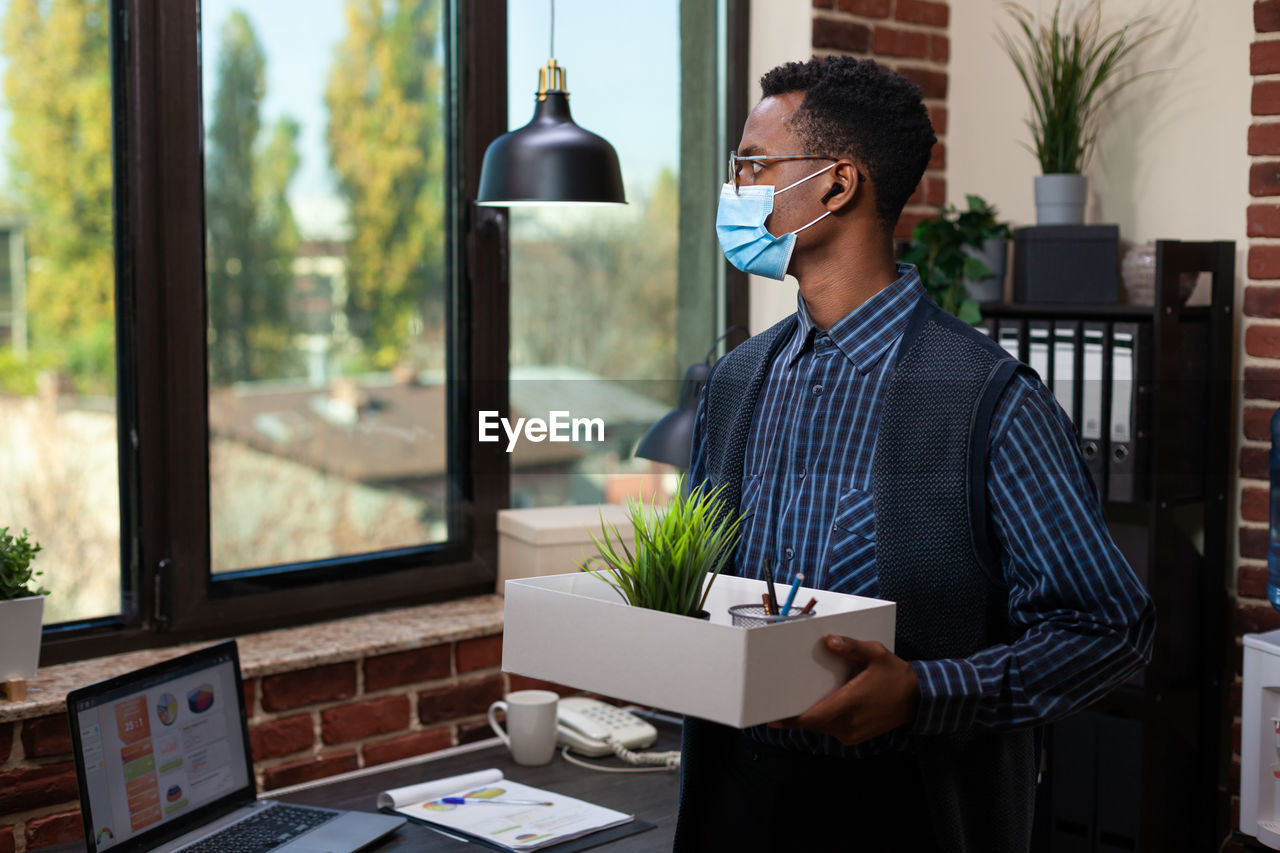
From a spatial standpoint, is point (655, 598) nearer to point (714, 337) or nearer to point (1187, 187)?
point (714, 337)

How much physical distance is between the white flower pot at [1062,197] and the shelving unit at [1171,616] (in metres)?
0.22

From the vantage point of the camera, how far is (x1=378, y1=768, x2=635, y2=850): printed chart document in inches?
69.1

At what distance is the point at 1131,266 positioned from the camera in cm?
268

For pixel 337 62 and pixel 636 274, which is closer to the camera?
pixel 337 62

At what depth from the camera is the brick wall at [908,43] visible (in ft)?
9.29

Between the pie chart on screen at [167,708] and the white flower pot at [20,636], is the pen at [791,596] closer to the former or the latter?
the pie chart on screen at [167,708]

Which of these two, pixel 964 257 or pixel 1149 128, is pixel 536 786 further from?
pixel 1149 128

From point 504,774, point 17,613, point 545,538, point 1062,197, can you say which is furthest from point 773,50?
point 17,613

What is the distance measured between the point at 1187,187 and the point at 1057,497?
1776 mm

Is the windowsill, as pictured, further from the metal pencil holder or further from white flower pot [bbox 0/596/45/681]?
Answer: the metal pencil holder

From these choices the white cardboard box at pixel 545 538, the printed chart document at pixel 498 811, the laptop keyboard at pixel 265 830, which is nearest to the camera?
the laptop keyboard at pixel 265 830

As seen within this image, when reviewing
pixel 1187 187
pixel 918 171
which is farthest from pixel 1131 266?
pixel 918 171

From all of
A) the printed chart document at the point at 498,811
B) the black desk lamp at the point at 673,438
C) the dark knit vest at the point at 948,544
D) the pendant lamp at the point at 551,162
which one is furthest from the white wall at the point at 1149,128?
the printed chart document at the point at 498,811

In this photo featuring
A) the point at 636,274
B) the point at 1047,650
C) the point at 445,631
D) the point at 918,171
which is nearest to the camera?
the point at 1047,650
